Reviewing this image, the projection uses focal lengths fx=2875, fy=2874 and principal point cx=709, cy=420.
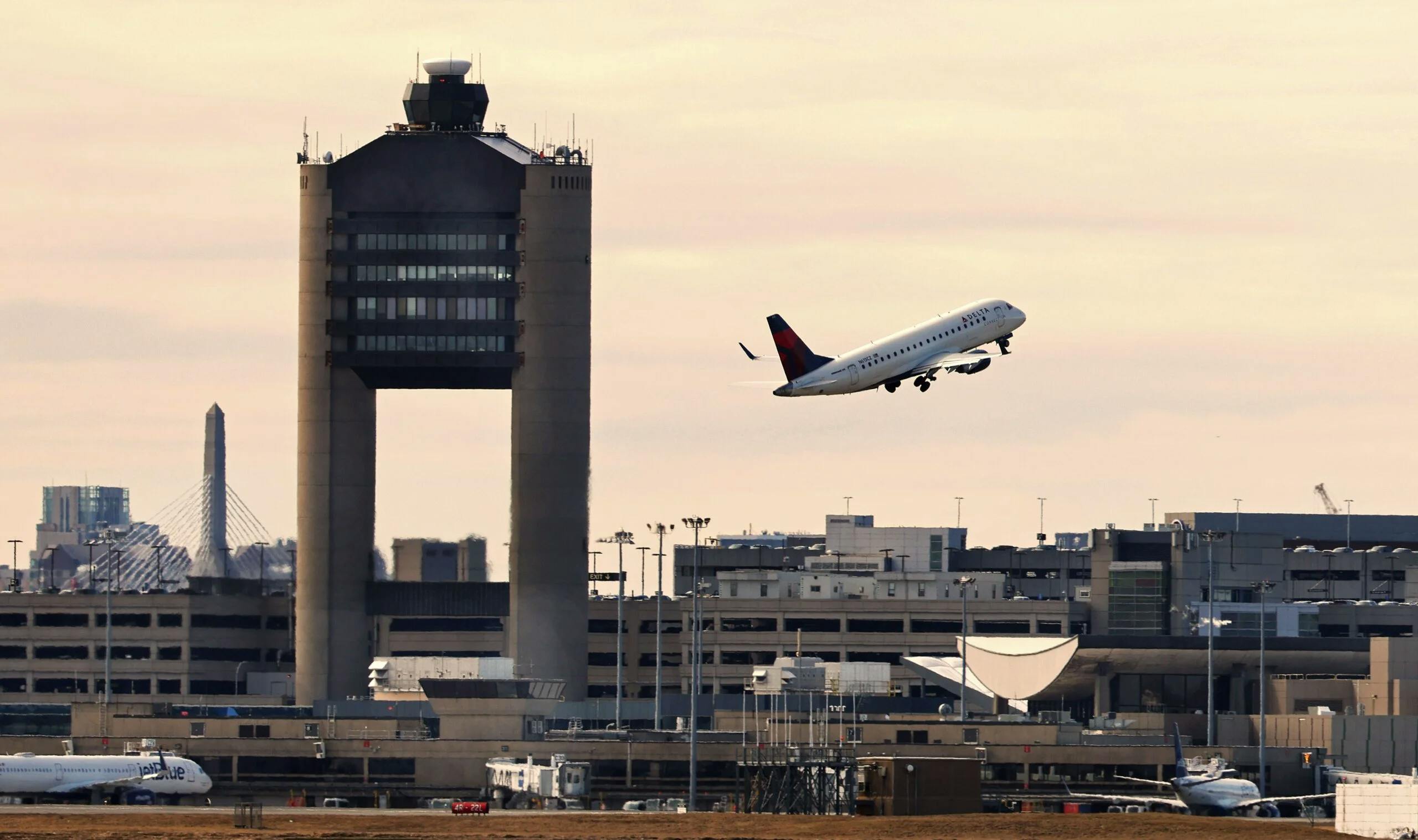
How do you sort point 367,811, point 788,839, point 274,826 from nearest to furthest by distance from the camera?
1. point 788,839
2. point 274,826
3. point 367,811

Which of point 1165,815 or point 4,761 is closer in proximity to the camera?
point 1165,815

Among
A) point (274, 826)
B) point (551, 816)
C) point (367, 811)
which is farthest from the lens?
point (367, 811)

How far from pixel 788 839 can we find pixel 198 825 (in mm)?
36734

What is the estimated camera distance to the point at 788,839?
142 metres

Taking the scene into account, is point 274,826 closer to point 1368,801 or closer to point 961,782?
point 961,782

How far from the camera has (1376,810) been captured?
149125 millimetres

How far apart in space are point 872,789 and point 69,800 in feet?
211

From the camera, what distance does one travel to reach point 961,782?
543 feet

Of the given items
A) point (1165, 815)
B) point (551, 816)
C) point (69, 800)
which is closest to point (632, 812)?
point (551, 816)

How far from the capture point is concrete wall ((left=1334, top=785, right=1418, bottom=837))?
146 meters

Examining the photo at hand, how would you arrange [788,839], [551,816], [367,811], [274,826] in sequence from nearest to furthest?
[788,839]
[274,826]
[551,816]
[367,811]

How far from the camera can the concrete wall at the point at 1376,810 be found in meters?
146

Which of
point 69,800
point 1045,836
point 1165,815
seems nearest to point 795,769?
point 1165,815

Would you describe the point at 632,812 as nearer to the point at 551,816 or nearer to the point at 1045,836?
the point at 551,816
